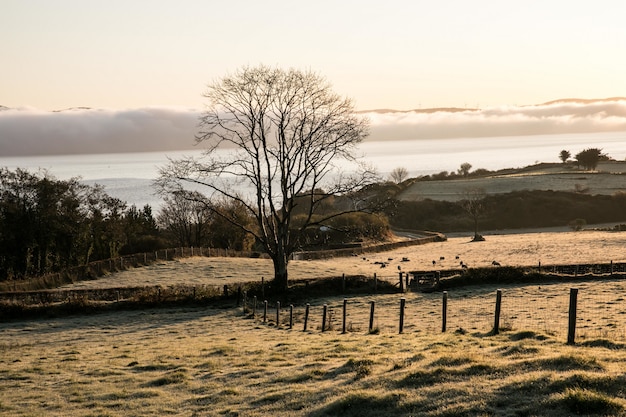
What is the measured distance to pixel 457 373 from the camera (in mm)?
14266

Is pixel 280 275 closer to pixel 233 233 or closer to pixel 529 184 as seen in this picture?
pixel 233 233

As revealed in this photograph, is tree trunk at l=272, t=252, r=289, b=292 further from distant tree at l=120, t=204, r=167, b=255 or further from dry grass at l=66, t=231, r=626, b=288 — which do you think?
distant tree at l=120, t=204, r=167, b=255

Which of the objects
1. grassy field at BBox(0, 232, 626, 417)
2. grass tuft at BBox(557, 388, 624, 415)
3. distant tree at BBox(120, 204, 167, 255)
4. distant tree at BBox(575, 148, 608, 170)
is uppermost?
distant tree at BBox(575, 148, 608, 170)

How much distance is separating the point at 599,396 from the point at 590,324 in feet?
46.5

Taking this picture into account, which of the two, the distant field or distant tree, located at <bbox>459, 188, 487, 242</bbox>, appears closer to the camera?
distant tree, located at <bbox>459, 188, 487, 242</bbox>

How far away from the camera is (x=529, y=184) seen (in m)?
161

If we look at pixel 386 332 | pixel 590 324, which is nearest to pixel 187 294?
pixel 386 332

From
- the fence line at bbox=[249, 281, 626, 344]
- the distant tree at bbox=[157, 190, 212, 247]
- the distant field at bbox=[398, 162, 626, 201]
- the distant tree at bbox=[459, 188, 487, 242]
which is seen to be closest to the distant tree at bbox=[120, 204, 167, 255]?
the distant tree at bbox=[157, 190, 212, 247]

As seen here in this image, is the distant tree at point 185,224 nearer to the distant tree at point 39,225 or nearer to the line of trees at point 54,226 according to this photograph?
the line of trees at point 54,226

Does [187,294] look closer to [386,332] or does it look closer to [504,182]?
[386,332]

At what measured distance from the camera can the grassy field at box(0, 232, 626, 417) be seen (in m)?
12.8

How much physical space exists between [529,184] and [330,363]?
496ft

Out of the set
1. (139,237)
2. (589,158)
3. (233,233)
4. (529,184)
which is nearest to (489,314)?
(233,233)

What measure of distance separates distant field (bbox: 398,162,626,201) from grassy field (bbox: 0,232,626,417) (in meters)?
123
